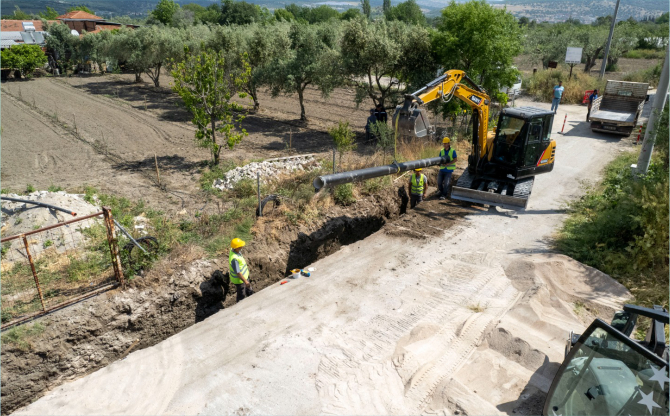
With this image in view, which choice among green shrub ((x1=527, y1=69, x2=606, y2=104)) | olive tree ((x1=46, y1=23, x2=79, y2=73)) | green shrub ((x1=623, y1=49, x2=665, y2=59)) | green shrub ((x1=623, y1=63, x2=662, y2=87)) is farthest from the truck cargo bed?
olive tree ((x1=46, y1=23, x2=79, y2=73))

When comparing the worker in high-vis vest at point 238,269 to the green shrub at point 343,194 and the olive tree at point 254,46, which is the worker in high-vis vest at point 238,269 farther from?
the olive tree at point 254,46

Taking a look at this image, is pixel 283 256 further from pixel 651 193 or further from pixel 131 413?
pixel 651 193

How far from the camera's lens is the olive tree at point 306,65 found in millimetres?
21562

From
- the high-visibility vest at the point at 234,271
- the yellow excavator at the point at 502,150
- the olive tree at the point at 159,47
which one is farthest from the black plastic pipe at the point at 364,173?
the olive tree at the point at 159,47

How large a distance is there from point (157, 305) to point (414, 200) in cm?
843

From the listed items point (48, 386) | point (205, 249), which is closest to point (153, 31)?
point (205, 249)

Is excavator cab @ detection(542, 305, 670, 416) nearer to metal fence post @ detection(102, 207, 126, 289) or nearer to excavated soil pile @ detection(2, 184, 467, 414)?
excavated soil pile @ detection(2, 184, 467, 414)

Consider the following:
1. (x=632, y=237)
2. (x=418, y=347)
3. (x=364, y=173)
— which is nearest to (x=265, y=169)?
(x=364, y=173)

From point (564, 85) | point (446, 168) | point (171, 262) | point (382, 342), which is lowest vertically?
point (382, 342)

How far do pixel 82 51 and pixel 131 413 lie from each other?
163ft

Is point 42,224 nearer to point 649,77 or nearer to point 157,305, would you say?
point 157,305

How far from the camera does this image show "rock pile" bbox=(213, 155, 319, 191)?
1470 cm

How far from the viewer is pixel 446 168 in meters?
13.5

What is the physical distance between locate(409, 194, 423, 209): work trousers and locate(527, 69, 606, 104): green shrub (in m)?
20.7
